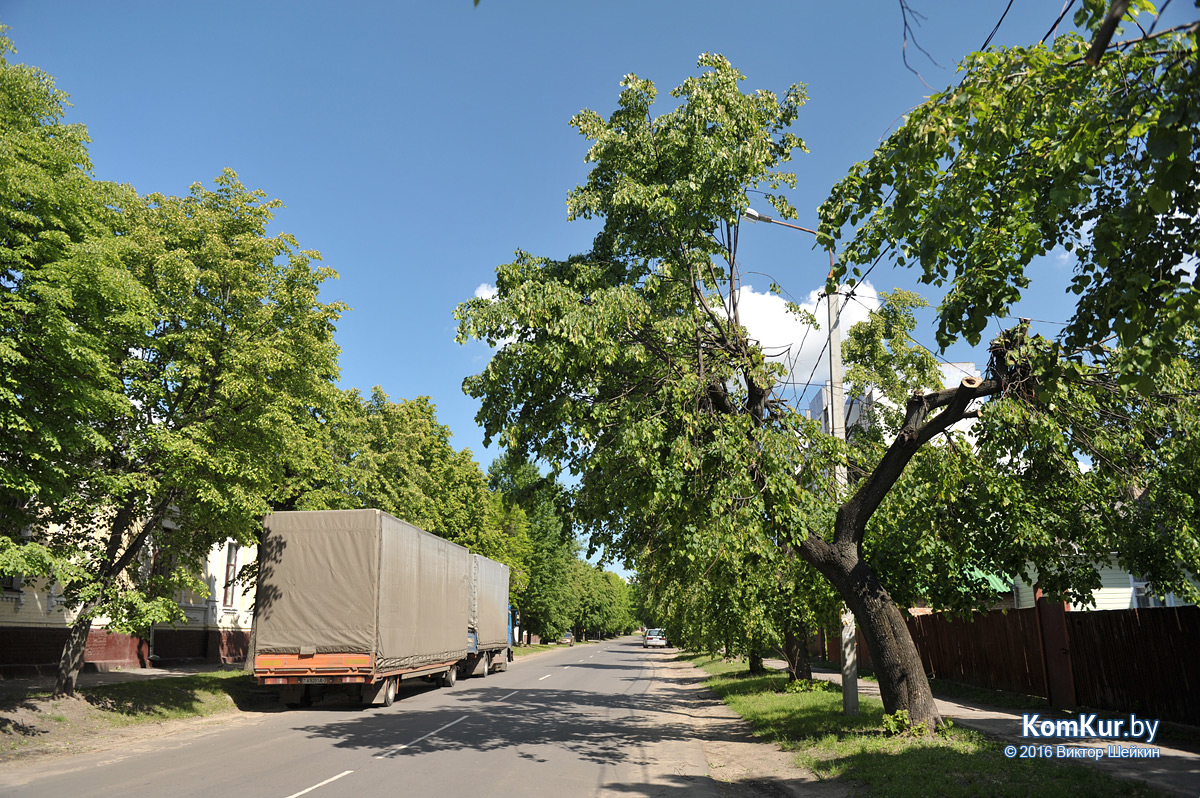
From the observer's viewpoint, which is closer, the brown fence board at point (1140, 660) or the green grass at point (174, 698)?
the brown fence board at point (1140, 660)

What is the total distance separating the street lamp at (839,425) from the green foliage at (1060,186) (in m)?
4.83

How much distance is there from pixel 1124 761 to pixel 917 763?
2806 mm

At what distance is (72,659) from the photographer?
1498cm

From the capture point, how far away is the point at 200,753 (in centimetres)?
1177

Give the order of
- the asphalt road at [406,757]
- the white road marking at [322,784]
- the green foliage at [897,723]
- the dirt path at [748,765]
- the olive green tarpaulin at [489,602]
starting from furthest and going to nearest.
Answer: the olive green tarpaulin at [489,602] < the green foliage at [897,723] < the dirt path at [748,765] < the asphalt road at [406,757] < the white road marking at [322,784]

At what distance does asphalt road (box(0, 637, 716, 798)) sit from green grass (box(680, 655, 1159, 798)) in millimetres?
1666

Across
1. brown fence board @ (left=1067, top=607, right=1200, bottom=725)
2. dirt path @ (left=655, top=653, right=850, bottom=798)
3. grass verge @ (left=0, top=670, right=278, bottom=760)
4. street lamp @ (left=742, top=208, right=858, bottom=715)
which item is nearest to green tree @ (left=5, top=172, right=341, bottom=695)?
grass verge @ (left=0, top=670, right=278, bottom=760)

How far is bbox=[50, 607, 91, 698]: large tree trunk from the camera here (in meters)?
14.8

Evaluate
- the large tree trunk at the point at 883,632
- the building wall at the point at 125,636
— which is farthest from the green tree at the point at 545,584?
the large tree trunk at the point at 883,632

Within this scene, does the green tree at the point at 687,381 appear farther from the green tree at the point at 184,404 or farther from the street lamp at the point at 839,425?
the green tree at the point at 184,404

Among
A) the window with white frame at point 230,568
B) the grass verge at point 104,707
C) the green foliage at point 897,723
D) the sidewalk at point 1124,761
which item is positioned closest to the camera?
the sidewalk at point 1124,761

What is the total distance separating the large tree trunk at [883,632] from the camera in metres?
10.7

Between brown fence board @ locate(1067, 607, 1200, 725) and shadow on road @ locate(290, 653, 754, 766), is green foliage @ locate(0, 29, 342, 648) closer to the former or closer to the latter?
shadow on road @ locate(290, 653, 754, 766)

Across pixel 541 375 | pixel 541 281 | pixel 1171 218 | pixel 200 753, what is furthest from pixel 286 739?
pixel 1171 218
